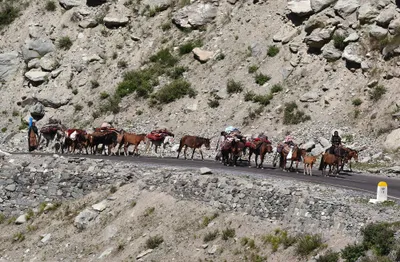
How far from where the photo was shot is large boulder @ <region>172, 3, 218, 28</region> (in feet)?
168

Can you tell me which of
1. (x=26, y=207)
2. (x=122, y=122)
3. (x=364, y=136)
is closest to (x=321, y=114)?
(x=364, y=136)

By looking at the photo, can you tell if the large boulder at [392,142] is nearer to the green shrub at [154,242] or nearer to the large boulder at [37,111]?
the green shrub at [154,242]

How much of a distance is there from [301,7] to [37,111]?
738 inches

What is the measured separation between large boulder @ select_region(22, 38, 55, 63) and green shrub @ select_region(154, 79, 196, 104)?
1255 cm

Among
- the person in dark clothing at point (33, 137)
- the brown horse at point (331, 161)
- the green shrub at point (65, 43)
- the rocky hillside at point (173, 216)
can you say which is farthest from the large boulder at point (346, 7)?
the green shrub at point (65, 43)

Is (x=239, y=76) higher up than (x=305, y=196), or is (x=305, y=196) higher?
(x=239, y=76)

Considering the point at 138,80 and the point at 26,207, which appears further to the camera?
the point at 138,80

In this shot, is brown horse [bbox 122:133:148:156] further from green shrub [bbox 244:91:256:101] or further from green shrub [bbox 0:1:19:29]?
green shrub [bbox 0:1:19:29]

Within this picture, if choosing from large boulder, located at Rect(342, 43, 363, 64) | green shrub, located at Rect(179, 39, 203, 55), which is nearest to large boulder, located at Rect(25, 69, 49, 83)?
green shrub, located at Rect(179, 39, 203, 55)

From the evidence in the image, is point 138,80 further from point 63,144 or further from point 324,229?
point 324,229

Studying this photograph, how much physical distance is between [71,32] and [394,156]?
1190 inches

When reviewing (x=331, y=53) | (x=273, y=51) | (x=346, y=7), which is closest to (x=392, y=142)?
(x=331, y=53)

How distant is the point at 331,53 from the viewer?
42469 millimetres

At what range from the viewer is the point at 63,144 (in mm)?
39500
